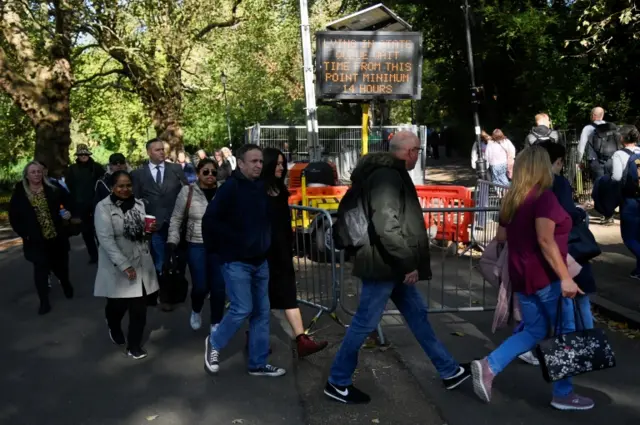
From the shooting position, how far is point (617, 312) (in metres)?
6.76

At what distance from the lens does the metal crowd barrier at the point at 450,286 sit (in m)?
6.54

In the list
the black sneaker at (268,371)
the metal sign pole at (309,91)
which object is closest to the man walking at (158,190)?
the black sneaker at (268,371)

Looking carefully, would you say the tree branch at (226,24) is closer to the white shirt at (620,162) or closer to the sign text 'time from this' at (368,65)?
the sign text 'time from this' at (368,65)

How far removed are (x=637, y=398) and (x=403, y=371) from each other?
1632mm

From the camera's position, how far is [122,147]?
45.7 meters

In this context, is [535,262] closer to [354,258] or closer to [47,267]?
[354,258]

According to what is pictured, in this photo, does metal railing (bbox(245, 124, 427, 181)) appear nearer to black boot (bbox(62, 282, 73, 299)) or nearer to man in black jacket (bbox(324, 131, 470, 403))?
black boot (bbox(62, 282, 73, 299))

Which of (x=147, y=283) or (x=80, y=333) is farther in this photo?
(x=80, y=333)

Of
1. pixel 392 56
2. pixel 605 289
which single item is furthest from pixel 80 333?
pixel 392 56

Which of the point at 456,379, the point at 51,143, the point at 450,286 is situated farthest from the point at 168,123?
the point at 456,379

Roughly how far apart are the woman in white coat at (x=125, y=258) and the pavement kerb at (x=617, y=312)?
4.27 m

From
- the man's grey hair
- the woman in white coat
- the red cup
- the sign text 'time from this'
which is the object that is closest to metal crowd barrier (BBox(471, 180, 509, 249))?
the man's grey hair

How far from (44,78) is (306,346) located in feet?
47.7

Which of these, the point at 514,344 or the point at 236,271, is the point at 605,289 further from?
the point at 236,271
